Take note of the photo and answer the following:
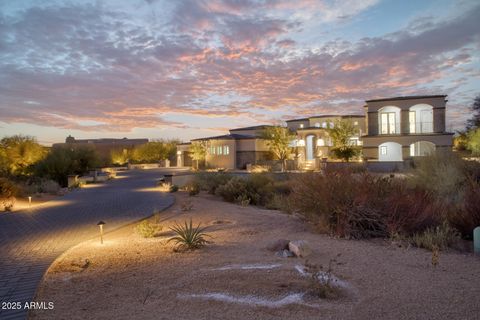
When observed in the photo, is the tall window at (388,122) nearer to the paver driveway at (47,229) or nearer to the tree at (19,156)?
the paver driveway at (47,229)

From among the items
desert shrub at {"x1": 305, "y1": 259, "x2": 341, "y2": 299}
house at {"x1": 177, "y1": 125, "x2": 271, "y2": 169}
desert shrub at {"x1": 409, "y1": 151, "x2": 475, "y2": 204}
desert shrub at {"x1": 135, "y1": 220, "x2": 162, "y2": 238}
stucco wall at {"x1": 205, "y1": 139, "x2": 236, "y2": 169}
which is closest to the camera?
desert shrub at {"x1": 305, "y1": 259, "x2": 341, "y2": 299}

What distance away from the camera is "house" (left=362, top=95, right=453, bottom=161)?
112 ft

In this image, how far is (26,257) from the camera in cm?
733

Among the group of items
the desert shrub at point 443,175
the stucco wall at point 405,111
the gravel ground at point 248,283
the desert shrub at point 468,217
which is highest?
the stucco wall at point 405,111

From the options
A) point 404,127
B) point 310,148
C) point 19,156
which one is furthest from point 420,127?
point 19,156

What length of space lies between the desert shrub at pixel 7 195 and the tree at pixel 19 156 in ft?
47.3

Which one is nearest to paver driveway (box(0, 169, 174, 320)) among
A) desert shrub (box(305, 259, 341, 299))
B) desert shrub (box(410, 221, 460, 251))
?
desert shrub (box(305, 259, 341, 299))

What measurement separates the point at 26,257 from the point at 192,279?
12.6ft

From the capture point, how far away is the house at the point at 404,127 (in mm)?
34094

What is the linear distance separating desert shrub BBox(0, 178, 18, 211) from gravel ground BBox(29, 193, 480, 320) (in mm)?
8679

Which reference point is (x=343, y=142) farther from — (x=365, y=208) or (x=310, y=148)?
(x=365, y=208)

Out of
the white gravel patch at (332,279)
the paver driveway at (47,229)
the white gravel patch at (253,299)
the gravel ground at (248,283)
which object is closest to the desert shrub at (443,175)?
the gravel ground at (248,283)

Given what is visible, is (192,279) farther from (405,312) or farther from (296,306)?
(405,312)

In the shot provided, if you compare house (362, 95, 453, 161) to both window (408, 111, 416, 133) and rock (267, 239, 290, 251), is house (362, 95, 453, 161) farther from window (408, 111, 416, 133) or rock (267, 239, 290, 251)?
rock (267, 239, 290, 251)
